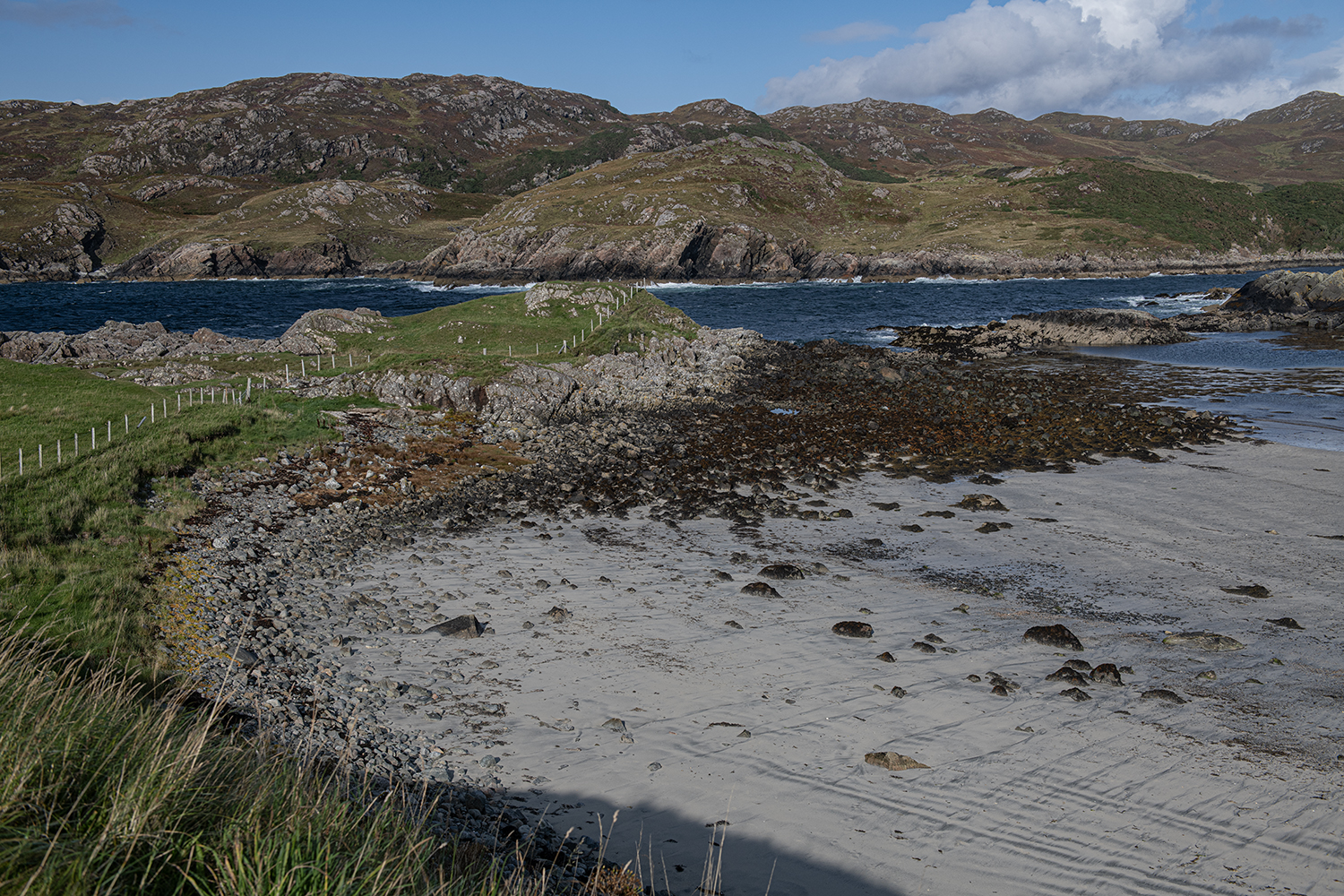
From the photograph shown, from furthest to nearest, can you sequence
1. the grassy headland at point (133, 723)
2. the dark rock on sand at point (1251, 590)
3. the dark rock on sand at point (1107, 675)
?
the dark rock on sand at point (1251, 590) < the dark rock on sand at point (1107, 675) < the grassy headland at point (133, 723)

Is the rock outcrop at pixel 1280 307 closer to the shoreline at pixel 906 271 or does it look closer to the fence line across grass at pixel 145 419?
the shoreline at pixel 906 271

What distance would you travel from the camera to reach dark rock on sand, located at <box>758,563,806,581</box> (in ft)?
57.2

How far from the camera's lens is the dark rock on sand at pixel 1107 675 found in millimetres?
12906

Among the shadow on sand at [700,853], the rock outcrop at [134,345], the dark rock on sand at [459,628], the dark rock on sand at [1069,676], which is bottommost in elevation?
the shadow on sand at [700,853]

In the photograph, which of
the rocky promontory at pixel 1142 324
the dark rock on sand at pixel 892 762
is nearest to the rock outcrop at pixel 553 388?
the rocky promontory at pixel 1142 324

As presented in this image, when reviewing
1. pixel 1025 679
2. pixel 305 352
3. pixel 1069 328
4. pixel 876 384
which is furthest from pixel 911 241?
pixel 1025 679

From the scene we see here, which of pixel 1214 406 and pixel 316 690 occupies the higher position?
pixel 1214 406

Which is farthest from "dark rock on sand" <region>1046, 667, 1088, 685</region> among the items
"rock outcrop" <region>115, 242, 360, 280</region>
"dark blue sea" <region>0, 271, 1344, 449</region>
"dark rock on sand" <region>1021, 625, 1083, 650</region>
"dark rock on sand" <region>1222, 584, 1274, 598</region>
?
"rock outcrop" <region>115, 242, 360, 280</region>

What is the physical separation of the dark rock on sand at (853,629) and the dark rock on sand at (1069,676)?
10.5 ft

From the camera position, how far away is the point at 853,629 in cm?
1460

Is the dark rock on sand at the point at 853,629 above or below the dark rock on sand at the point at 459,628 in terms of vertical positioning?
below

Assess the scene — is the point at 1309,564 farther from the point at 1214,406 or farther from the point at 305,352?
the point at 305,352

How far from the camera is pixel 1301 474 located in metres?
25.8

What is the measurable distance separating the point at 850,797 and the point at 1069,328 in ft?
212
